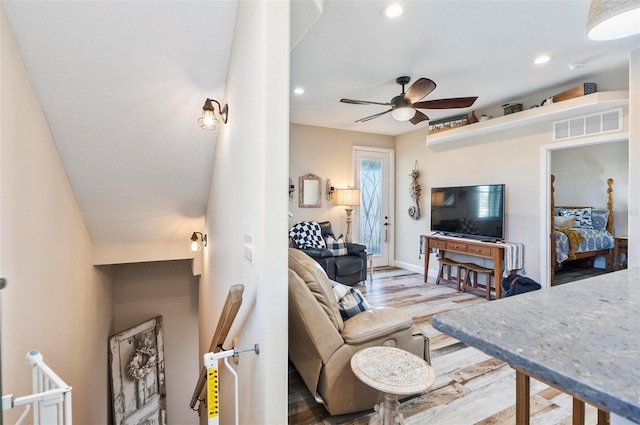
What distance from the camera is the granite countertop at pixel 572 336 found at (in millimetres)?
411

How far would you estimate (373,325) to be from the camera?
6.22 feet

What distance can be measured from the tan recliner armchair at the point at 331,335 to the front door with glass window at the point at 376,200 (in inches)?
157

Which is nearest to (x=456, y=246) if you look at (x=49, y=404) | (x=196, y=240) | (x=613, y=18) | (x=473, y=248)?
(x=473, y=248)

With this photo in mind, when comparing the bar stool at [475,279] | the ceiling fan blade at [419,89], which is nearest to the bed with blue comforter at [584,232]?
the bar stool at [475,279]

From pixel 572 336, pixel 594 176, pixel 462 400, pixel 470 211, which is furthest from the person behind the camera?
pixel 594 176

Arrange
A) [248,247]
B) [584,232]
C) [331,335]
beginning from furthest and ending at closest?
[584,232]
[331,335]
[248,247]

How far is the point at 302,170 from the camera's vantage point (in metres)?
5.35

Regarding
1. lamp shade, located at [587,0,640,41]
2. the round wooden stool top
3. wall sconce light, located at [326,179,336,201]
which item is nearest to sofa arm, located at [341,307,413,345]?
the round wooden stool top

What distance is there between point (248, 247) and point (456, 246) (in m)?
3.87

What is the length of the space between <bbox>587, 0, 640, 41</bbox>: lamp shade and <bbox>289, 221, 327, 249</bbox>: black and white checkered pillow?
12.9 ft

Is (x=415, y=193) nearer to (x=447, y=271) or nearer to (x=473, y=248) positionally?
(x=447, y=271)

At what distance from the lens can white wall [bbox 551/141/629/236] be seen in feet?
18.5

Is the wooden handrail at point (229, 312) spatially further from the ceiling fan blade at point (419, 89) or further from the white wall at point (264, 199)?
the ceiling fan blade at point (419, 89)

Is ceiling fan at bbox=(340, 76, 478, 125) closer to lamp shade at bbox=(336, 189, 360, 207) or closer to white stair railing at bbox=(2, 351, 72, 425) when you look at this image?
lamp shade at bbox=(336, 189, 360, 207)
